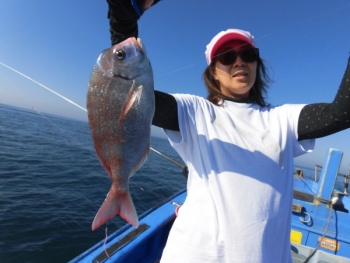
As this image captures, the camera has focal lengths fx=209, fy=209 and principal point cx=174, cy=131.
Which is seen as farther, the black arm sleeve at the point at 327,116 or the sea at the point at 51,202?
the sea at the point at 51,202

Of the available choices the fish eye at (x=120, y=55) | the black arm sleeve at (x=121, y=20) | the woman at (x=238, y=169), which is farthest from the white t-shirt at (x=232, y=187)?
the black arm sleeve at (x=121, y=20)

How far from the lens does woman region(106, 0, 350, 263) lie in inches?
47.4

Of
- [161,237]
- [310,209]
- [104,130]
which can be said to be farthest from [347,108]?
[310,209]

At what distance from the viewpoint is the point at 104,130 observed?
3.91 ft

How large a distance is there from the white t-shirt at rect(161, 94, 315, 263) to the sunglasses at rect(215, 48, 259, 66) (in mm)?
464

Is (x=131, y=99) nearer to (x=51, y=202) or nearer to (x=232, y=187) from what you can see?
(x=232, y=187)

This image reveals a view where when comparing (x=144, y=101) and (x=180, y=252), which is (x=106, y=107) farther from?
(x=180, y=252)

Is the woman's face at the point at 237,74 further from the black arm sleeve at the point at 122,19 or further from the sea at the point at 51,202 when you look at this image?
the sea at the point at 51,202

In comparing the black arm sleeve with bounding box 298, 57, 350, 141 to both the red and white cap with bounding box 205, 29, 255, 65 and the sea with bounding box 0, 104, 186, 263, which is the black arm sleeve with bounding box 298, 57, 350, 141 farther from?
the sea with bounding box 0, 104, 186, 263

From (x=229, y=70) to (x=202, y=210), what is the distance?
1.08m

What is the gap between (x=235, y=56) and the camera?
165 centimetres

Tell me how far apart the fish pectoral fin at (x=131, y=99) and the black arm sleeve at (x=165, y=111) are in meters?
0.19

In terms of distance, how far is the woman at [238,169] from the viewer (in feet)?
3.95

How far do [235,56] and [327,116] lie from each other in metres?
0.77
